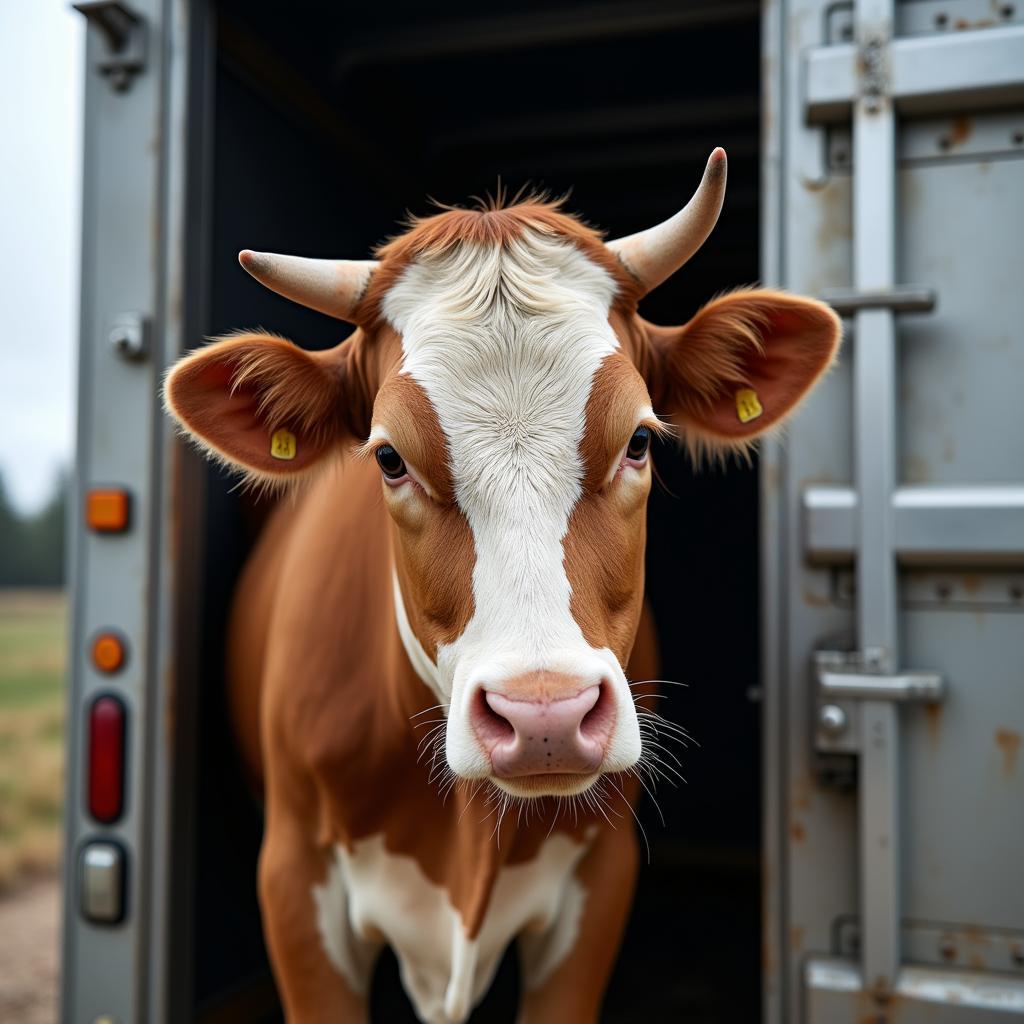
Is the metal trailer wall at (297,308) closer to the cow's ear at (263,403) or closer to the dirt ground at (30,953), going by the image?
the cow's ear at (263,403)

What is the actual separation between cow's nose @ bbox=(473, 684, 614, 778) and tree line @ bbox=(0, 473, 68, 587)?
15.7m

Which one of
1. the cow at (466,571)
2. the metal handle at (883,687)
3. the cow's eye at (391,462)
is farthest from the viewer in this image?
the metal handle at (883,687)

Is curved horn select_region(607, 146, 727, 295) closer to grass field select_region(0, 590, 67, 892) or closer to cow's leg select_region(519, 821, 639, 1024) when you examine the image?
cow's leg select_region(519, 821, 639, 1024)

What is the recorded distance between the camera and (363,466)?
2.25 metres

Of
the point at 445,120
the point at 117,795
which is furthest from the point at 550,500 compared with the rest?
the point at 445,120

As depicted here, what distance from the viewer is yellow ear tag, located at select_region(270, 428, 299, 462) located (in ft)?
6.13

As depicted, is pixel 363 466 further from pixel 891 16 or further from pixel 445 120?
pixel 445 120

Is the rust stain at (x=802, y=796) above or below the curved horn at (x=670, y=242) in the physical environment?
below

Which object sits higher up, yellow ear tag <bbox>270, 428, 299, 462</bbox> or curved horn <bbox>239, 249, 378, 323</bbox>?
curved horn <bbox>239, 249, 378, 323</bbox>

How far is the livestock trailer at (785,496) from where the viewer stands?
Answer: 6.10 feet

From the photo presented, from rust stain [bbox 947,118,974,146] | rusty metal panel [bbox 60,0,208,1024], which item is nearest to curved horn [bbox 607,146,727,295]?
rust stain [bbox 947,118,974,146]

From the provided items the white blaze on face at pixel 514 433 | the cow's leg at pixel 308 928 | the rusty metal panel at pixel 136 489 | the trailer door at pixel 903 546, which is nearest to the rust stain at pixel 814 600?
the trailer door at pixel 903 546

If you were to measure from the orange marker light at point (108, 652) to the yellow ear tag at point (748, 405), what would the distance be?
1.43 meters

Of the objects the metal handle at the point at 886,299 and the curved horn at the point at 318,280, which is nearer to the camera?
the curved horn at the point at 318,280
